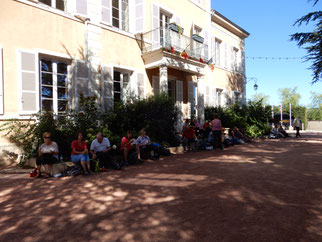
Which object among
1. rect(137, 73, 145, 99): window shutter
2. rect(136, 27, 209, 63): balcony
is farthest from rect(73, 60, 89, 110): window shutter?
rect(136, 27, 209, 63): balcony

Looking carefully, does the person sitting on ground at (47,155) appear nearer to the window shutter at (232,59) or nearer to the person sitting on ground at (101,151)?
the person sitting on ground at (101,151)

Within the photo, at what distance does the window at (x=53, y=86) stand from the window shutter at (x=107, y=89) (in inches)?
56.2

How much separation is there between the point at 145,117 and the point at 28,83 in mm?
4003

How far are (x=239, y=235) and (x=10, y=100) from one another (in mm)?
7232

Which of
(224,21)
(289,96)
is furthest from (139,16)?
(289,96)

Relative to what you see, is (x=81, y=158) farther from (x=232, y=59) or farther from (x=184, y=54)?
(x=232, y=59)

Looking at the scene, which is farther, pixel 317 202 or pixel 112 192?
pixel 112 192

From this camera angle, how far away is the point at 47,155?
5.52 m

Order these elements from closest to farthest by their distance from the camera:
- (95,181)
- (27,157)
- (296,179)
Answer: (296,179), (95,181), (27,157)

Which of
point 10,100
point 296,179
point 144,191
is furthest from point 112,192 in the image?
point 10,100

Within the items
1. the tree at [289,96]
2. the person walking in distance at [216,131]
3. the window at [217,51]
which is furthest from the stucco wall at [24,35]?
the tree at [289,96]

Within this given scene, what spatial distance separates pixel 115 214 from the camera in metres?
3.05

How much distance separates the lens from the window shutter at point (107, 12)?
30.2 ft

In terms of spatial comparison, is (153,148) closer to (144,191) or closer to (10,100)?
(144,191)
